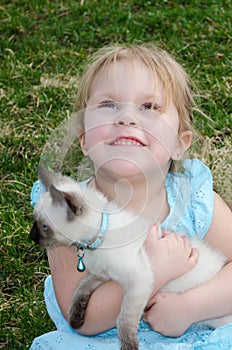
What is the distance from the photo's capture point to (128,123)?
239 cm

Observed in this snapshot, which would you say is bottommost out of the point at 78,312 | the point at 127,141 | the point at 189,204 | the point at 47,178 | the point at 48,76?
the point at 48,76

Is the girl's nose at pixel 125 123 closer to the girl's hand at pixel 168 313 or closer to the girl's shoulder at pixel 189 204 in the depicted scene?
the girl's shoulder at pixel 189 204

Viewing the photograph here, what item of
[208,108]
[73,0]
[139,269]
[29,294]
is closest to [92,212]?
[139,269]

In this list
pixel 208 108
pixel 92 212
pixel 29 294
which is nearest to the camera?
A: pixel 92 212

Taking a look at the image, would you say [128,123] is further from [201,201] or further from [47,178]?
[201,201]

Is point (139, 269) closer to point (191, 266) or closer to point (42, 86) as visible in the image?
point (191, 266)

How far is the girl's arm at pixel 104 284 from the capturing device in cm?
248

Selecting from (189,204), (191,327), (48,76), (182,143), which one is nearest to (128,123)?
(182,143)

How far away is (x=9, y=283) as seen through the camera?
3311 mm

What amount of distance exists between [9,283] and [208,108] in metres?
1.68

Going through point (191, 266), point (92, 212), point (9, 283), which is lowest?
point (9, 283)

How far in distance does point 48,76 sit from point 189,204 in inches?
86.3

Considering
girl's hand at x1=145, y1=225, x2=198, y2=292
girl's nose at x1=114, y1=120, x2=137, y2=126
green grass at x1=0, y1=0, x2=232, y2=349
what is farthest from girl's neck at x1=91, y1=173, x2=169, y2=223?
green grass at x1=0, y1=0, x2=232, y2=349

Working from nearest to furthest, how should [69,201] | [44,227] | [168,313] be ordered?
[69,201], [44,227], [168,313]
